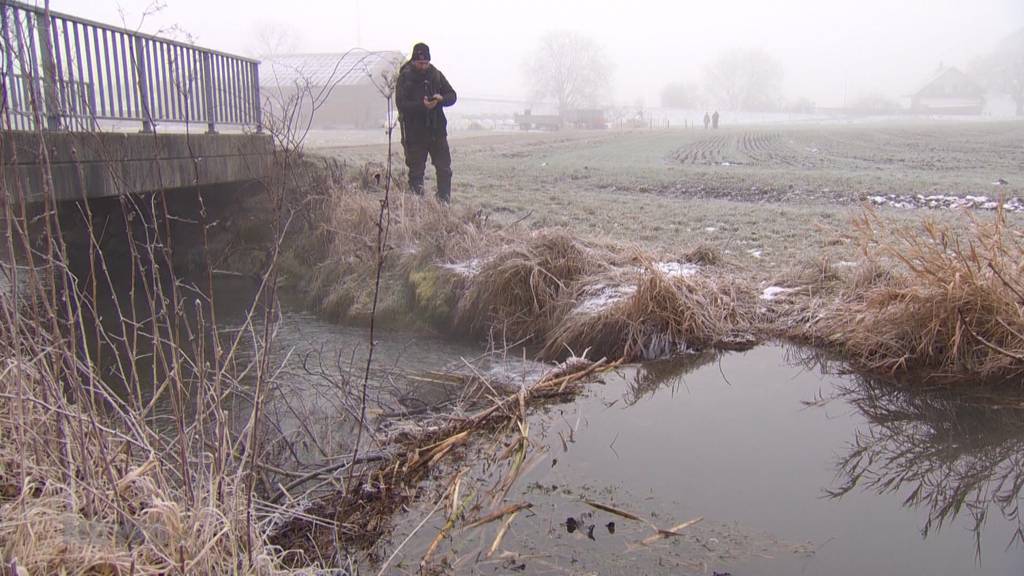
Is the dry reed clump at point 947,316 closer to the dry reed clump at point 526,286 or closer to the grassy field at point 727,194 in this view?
the grassy field at point 727,194

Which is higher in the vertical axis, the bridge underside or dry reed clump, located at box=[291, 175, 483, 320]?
the bridge underside

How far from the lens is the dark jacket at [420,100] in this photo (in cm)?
895

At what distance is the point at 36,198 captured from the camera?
571 centimetres

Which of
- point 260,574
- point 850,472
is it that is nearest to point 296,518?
point 260,574

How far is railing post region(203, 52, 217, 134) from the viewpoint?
945 centimetres

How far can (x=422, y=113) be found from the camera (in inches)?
359

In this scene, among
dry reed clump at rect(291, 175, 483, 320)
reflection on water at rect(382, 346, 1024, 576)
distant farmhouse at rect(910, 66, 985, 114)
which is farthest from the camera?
distant farmhouse at rect(910, 66, 985, 114)

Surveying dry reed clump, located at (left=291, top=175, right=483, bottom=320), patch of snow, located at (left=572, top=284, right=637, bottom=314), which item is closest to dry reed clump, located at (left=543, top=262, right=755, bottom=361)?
patch of snow, located at (left=572, top=284, right=637, bottom=314)

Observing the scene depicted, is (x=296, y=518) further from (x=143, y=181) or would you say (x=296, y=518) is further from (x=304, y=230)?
(x=304, y=230)

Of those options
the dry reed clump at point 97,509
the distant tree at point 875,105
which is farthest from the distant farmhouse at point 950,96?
the dry reed clump at point 97,509

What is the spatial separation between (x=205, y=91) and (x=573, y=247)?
18.3ft

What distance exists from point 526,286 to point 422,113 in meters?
3.22

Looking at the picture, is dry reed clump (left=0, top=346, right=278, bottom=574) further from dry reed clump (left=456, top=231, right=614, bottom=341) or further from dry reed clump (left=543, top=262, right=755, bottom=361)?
dry reed clump (left=456, top=231, right=614, bottom=341)

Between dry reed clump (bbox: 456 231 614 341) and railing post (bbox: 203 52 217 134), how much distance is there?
4.45 m
